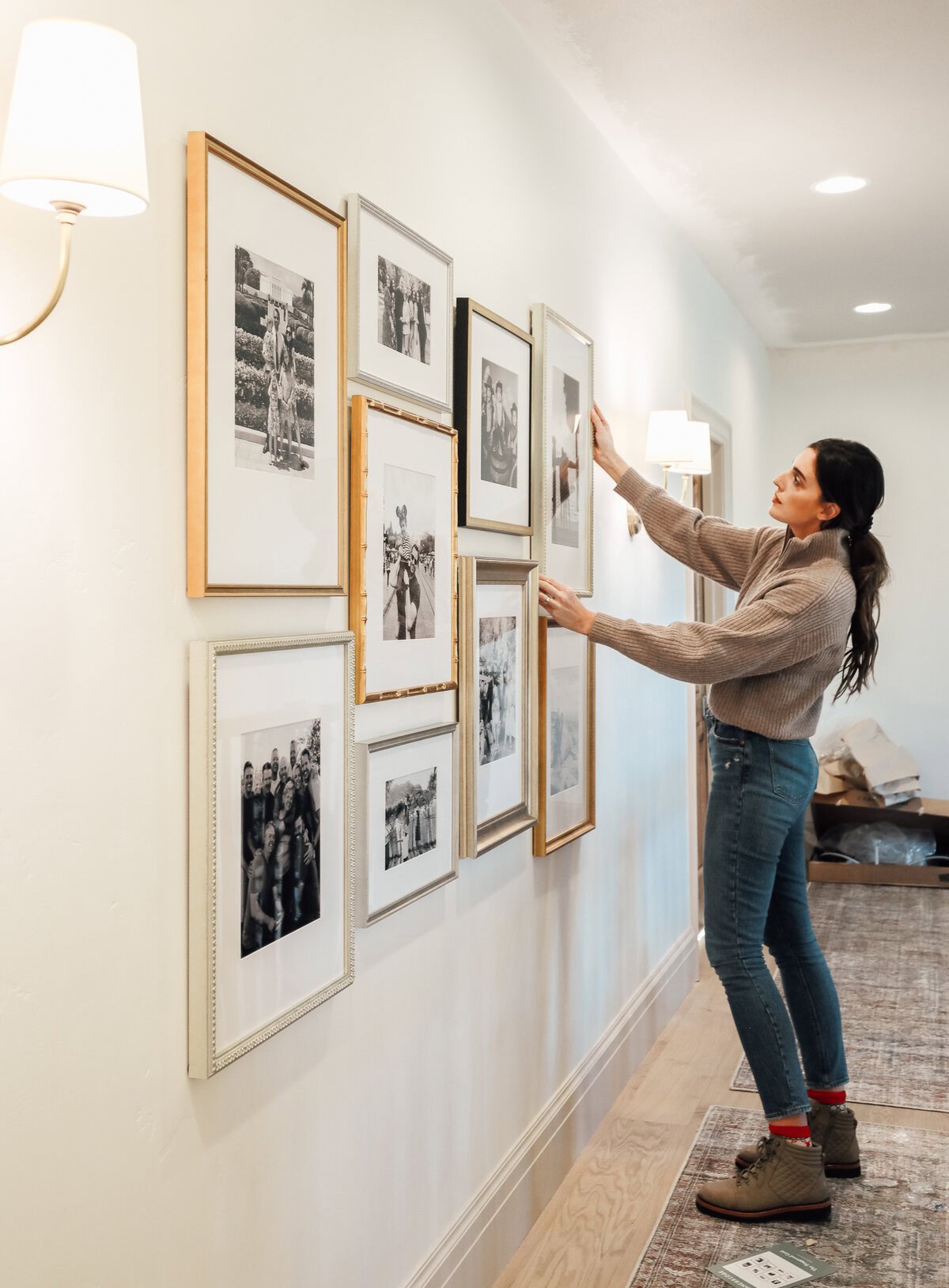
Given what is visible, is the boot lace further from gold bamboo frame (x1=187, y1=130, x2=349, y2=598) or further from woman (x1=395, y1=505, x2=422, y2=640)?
gold bamboo frame (x1=187, y1=130, x2=349, y2=598)

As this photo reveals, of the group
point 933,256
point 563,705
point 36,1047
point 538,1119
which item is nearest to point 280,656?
point 36,1047

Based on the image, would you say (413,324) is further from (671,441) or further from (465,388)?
(671,441)

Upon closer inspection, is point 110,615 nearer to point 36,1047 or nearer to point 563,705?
point 36,1047

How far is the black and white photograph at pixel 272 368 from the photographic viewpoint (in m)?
1.40

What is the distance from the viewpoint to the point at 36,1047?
3.61 ft

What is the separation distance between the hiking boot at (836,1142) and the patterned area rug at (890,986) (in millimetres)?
431

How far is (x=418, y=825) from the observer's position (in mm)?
1913

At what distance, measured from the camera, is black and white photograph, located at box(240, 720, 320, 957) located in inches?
56.1

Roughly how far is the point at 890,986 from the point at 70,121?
12.5 ft

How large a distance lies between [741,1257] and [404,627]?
1.47m

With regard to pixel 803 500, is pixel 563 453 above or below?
above

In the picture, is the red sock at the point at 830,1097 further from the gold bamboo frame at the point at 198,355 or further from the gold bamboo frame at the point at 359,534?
the gold bamboo frame at the point at 198,355

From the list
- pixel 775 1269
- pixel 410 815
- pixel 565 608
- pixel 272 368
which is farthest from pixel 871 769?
pixel 272 368

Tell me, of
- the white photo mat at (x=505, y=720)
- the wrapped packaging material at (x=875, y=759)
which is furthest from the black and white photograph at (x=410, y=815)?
the wrapped packaging material at (x=875, y=759)
